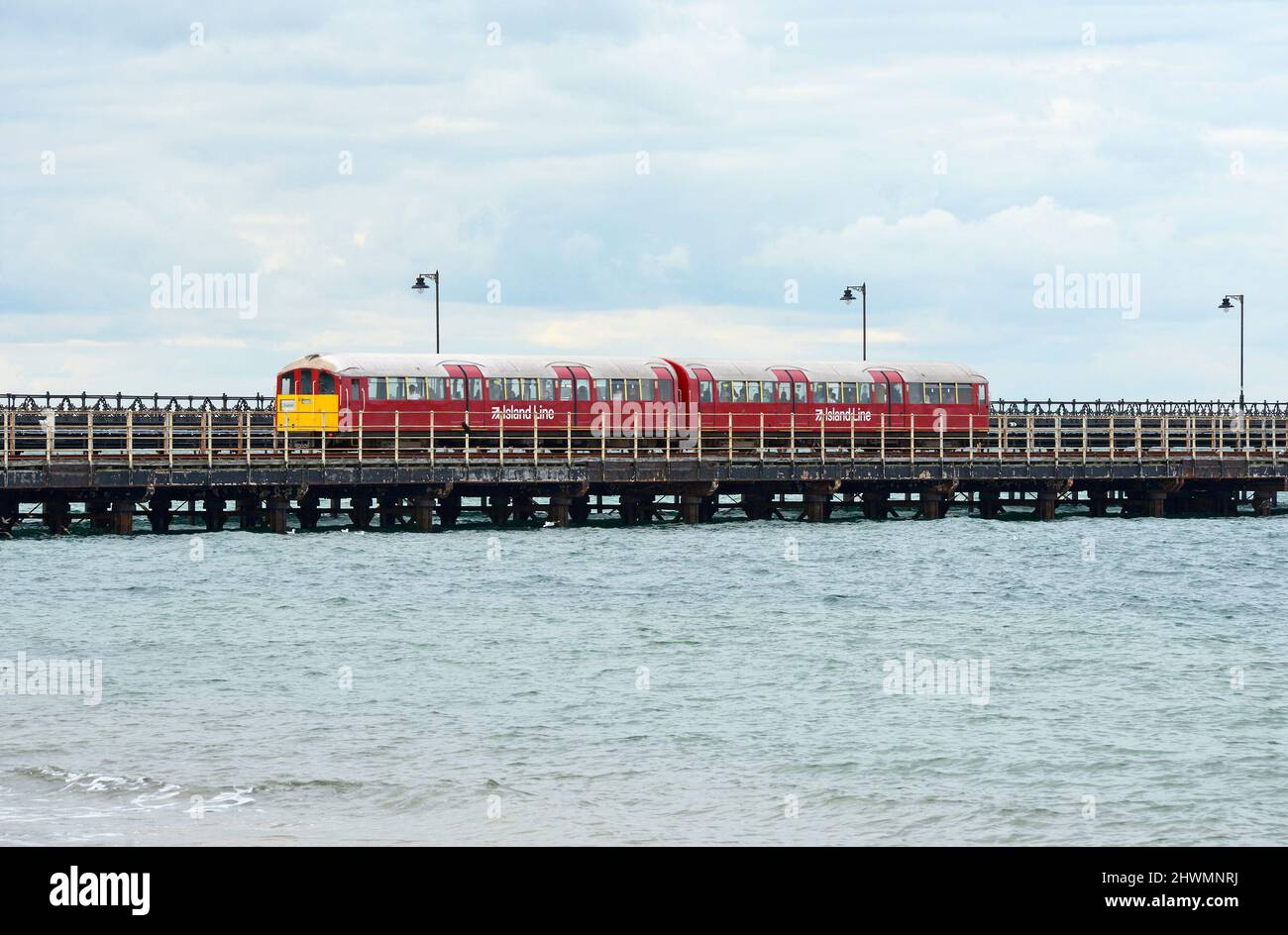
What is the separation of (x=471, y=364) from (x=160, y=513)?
407 inches

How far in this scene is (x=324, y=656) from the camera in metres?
26.7

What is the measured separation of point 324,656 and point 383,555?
16.8 metres

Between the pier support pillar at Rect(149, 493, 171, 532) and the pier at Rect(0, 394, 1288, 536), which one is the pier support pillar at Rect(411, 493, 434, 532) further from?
the pier support pillar at Rect(149, 493, 171, 532)

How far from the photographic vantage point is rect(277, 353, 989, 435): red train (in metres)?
48.7

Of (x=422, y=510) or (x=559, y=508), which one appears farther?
(x=559, y=508)

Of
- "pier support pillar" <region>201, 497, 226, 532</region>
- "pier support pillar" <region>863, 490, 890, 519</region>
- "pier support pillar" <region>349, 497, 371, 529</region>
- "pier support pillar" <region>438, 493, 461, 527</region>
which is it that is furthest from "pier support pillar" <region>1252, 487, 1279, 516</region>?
"pier support pillar" <region>201, 497, 226, 532</region>

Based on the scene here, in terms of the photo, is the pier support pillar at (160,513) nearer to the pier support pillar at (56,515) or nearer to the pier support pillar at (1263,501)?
the pier support pillar at (56,515)

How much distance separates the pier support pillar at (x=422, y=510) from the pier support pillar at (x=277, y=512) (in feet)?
11.8

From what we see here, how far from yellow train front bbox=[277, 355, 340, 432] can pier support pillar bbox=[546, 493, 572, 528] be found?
6.97 meters

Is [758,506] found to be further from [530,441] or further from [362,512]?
[362,512]

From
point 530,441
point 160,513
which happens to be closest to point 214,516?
point 160,513

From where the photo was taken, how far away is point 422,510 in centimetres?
4675

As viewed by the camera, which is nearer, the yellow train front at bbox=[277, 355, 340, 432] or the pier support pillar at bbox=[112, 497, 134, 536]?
the pier support pillar at bbox=[112, 497, 134, 536]

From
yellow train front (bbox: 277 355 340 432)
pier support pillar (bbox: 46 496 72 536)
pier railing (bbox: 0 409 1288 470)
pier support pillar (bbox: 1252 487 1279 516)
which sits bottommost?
pier support pillar (bbox: 1252 487 1279 516)
